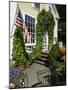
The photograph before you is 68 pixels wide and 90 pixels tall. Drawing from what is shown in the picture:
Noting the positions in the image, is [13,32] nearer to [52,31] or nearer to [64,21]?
[52,31]

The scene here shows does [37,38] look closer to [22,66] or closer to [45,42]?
[45,42]

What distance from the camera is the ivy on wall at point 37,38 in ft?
5.91

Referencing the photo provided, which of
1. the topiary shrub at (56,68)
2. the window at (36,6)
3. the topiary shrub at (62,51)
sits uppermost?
the window at (36,6)

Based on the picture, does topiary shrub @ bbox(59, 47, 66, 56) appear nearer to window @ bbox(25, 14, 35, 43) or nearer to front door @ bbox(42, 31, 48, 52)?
front door @ bbox(42, 31, 48, 52)

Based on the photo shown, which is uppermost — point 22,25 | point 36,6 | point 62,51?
point 36,6

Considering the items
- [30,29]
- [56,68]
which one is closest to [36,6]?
Result: [30,29]

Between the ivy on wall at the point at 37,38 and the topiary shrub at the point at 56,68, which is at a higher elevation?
the ivy on wall at the point at 37,38

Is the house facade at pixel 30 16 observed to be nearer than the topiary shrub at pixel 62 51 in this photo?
Yes

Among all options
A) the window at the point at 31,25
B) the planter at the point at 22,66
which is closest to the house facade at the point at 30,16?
the window at the point at 31,25

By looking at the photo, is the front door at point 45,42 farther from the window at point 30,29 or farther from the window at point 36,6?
the window at point 36,6

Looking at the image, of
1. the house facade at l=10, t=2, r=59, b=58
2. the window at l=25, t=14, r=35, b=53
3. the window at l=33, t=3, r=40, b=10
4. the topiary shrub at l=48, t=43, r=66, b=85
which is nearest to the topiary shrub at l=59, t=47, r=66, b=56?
the topiary shrub at l=48, t=43, r=66, b=85

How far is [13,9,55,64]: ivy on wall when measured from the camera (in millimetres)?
1801

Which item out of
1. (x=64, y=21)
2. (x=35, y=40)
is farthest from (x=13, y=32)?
(x=64, y=21)

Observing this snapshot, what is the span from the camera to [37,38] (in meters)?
1.84
